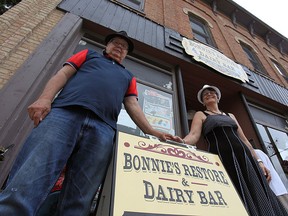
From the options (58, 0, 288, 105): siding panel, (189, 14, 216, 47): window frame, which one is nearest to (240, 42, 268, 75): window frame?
(189, 14, 216, 47): window frame

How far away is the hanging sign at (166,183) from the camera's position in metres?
0.87

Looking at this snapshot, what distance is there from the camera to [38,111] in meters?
1.22

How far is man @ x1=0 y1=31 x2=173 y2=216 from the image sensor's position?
95cm

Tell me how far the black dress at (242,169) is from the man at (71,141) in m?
0.69

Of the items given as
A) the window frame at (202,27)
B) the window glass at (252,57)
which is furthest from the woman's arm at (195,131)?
the window glass at (252,57)

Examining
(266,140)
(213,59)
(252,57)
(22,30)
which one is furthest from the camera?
(252,57)

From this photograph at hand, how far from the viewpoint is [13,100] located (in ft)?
6.09

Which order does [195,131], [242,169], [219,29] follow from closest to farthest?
[242,169] < [195,131] < [219,29]

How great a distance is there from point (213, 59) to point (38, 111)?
420cm

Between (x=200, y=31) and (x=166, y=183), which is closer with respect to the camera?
(x=166, y=183)

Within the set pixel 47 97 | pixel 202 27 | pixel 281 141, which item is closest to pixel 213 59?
pixel 281 141

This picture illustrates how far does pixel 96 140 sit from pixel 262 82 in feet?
18.4

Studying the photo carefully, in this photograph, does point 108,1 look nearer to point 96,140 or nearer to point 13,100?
point 13,100

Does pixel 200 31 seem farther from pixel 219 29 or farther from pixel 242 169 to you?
pixel 242 169
